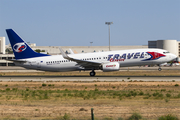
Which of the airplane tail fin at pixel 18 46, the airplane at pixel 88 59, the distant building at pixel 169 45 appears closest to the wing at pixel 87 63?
the airplane at pixel 88 59

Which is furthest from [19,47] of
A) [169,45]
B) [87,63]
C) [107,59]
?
[169,45]

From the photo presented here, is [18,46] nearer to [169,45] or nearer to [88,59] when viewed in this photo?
[88,59]

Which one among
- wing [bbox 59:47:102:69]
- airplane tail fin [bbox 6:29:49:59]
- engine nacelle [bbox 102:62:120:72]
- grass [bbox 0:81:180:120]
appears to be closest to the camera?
grass [bbox 0:81:180:120]

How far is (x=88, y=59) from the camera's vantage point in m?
46.2

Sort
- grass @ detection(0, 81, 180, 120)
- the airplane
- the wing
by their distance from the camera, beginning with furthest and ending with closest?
the airplane → the wing → grass @ detection(0, 81, 180, 120)

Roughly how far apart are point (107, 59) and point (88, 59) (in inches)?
134

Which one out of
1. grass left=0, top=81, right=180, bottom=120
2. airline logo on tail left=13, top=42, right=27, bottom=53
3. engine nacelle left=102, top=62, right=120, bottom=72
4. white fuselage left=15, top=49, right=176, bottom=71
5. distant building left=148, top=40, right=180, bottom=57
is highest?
distant building left=148, top=40, right=180, bottom=57

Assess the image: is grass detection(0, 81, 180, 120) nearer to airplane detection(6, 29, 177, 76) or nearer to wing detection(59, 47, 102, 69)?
wing detection(59, 47, 102, 69)

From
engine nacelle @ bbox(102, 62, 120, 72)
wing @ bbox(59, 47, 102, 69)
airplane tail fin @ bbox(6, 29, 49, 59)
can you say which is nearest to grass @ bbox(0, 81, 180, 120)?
engine nacelle @ bbox(102, 62, 120, 72)

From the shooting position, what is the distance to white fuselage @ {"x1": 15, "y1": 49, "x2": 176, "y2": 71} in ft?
146

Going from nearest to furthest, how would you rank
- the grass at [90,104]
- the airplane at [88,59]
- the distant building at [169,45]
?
1. the grass at [90,104]
2. the airplane at [88,59]
3. the distant building at [169,45]

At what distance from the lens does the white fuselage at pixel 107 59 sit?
44.6 meters

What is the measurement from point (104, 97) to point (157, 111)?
23.0ft

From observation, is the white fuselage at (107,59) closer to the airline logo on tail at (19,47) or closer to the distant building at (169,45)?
the airline logo on tail at (19,47)
